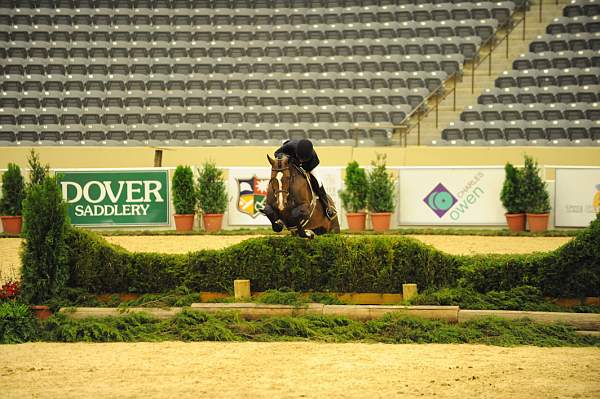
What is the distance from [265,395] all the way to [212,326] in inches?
106

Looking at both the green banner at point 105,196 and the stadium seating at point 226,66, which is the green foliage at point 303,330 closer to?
the green banner at point 105,196

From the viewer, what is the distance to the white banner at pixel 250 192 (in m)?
20.4

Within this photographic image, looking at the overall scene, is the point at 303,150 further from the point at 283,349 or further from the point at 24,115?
Result: the point at 24,115

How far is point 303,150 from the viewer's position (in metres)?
11.4

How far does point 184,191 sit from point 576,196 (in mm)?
9590

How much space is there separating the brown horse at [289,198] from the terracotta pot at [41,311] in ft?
9.69

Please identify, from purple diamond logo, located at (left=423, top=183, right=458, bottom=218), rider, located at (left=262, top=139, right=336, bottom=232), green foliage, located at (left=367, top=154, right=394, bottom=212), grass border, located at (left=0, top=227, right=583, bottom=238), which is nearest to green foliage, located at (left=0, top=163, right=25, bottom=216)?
grass border, located at (left=0, top=227, right=583, bottom=238)

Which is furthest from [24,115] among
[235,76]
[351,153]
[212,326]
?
[212,326]

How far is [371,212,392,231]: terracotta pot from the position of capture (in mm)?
20141

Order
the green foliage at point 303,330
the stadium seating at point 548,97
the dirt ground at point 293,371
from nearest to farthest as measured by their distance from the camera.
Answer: the dirt ground at point 293,371 → the green foliage at point 303,330 → the stadium seating at point 548,97

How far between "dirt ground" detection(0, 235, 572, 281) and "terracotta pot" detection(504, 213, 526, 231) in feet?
4.26

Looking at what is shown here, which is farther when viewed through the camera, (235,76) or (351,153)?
(235,76)

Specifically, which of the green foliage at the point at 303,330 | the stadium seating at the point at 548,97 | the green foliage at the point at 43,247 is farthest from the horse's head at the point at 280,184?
the stadium seating at the point at 548,97

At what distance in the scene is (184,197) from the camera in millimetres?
20453
